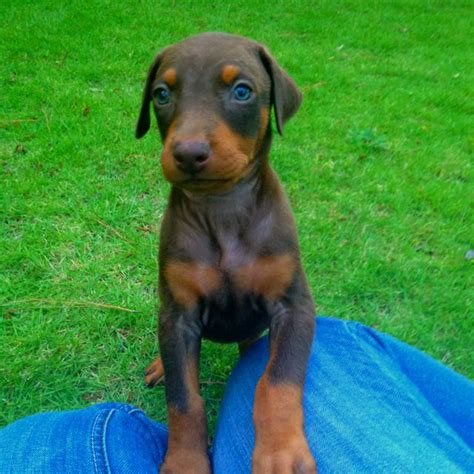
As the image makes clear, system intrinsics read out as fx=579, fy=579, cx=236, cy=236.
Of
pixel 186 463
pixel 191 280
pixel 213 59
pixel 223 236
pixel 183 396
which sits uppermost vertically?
pixel 213 59

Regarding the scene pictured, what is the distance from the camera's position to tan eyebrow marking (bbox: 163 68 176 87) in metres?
2.69

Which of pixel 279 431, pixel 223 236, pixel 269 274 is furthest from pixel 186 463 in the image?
pixel 223 236

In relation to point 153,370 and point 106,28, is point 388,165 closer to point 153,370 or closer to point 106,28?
point 153,370

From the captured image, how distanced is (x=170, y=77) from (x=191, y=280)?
0.96 m

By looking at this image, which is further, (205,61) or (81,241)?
(81,241)

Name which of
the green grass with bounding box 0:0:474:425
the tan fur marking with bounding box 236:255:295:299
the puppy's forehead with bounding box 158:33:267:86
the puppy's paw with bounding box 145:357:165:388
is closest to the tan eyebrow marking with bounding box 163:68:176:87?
the puppy's forehead with bounding box 158:33:267:86

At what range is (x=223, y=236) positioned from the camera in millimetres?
2896

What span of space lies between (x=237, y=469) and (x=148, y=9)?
9.10 meters

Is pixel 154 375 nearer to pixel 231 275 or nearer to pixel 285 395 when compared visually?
pixel 231 275

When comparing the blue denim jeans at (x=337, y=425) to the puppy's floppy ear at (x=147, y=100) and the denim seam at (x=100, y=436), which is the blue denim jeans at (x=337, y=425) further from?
the puppy's floppy ear at (x=147, y=100)

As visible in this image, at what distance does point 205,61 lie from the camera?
266 cm

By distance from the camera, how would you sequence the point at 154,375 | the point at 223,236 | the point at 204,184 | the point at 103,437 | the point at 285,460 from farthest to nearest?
1. the point at 154,375
2. the point at 223,236
3. the point at 204,184
4. the point at 103,437
5. the point at 285,460

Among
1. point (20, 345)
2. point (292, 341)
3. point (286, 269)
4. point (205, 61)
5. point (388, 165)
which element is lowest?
point (20, 345)

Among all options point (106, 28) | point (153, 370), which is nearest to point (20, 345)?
point (153, 370)
